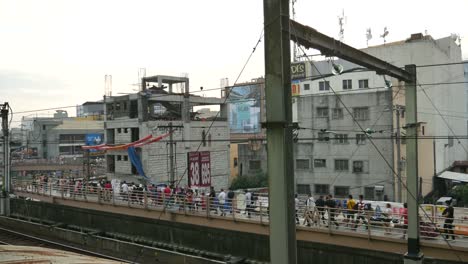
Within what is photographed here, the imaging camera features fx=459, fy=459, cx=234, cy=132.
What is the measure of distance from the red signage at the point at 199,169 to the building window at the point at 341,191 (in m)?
14.7

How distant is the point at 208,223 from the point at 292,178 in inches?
580

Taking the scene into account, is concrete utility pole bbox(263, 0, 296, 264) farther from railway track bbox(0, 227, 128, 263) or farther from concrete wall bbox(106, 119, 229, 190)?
concrete wall bbox(106, 119, 229, 190)

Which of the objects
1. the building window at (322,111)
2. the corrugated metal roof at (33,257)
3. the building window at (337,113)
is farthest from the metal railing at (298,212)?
the building window at (322,111)

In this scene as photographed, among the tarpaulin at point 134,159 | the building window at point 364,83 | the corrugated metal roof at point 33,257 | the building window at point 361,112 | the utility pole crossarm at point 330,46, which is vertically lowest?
the corrugated metal roof at point 33,257

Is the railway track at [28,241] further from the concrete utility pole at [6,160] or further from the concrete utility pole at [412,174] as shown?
the concrete utility pole at [412,174]

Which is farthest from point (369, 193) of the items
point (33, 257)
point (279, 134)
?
point (279, 134)

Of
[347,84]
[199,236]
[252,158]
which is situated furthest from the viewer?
[252,158]

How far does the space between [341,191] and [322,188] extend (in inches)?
65.0

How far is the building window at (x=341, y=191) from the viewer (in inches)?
1525

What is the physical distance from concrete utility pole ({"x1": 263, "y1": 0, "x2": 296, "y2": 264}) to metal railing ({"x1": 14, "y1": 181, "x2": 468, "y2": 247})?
8.72 m

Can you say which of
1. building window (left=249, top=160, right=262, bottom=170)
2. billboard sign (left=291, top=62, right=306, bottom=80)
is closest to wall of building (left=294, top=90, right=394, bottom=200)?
billboard sign (left=291, top=62, right=306, bottom=80)

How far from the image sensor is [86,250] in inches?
894

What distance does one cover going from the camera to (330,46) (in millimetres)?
8906

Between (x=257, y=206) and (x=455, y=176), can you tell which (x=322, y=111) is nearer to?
(x=455, y=176)
